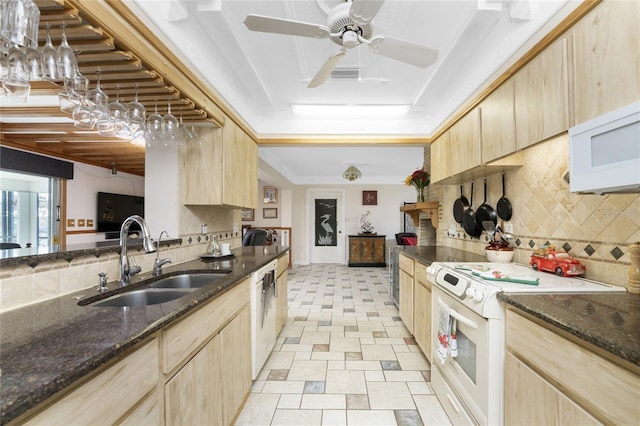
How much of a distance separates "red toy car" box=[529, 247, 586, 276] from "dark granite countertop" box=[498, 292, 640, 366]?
0.30m

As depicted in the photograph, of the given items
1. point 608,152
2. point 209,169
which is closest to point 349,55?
point 209,169

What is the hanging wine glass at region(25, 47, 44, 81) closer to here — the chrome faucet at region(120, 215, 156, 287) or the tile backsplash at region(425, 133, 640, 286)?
the chrome faucet at region(120, 215, 156, 287)

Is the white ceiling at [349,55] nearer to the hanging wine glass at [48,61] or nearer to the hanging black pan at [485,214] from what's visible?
the hanging wine glass at [48,61]

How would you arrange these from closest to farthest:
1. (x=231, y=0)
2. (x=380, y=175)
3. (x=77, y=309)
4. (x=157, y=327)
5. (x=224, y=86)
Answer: (x=157, y=327)
(x=77, y=309)
(x=231, y=0)
(x=224, y=86)
(x=380, y=175)

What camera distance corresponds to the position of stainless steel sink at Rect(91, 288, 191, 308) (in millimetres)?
1413

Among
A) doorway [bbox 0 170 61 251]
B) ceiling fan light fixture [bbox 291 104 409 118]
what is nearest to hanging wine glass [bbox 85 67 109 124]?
ceiling fan light fixture [bbox 291 104 409 118]

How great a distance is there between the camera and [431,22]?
1779 millimetres

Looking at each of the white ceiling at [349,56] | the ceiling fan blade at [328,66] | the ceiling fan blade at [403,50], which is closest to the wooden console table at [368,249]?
the white ceiling at [349,56]

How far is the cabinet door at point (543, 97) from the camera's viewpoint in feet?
4.30

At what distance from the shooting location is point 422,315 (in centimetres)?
248

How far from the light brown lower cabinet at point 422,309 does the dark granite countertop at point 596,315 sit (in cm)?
112

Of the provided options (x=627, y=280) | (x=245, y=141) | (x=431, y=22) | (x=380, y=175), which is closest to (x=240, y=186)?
(x=245, y=141)

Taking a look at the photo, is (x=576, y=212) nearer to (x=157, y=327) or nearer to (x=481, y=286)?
(x=481, y=286)

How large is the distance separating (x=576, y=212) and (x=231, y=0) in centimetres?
231
